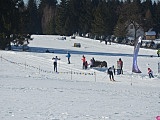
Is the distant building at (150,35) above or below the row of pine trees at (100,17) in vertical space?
below

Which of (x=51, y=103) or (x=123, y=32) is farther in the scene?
(x=123, y=32)

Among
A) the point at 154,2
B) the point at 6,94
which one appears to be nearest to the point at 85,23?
the point at 154,2

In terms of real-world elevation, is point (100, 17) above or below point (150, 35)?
above

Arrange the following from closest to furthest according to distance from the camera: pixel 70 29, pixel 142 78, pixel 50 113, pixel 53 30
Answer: pixel 50 113
pixel 142 78
pixel 70 29
pixel 53 30

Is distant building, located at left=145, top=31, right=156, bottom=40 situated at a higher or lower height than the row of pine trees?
lower

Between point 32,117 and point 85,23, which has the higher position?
point 85,23

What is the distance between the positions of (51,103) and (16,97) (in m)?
2.00

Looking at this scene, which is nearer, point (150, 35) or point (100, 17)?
point (100, 17)

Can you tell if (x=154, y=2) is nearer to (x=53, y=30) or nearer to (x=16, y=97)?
(x=53, y=30)

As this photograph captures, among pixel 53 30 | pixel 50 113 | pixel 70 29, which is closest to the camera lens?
pixel 50 113

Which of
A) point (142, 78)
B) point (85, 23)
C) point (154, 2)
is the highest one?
point (154, 2)

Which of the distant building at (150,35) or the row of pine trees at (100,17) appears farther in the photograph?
the distant building at (150,35)

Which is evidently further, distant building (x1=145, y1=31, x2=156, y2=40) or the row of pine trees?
distant building (x1=145, y1=31, x2=156, y2=40)

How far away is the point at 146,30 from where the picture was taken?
106 m
